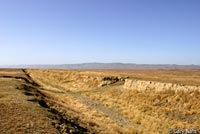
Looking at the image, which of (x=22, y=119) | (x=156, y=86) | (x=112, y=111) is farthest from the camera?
(x=156, y=86)

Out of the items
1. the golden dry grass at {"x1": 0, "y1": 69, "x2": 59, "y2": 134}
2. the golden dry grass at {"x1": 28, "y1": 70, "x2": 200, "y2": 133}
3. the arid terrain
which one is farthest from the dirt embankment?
the golden dry grass at {"x1": 0, "y1": 69, "x2": 59, "y2": 134}

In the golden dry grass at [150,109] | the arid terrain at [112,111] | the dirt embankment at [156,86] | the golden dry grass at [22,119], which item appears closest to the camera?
the golden dry grass at [22,119]

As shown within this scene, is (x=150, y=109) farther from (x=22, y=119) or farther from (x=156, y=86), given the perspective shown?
(x=22, y=119)

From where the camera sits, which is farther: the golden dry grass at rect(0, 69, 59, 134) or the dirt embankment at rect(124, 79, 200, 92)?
the dirt embankment at rect(124, 79, 200, 92)

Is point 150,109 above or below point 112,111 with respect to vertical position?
above

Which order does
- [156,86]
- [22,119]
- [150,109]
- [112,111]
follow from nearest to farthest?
1. [22,119]
2. [150,109]
3. [112,111]
4. [156,86]

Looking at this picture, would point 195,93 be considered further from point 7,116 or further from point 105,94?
point 7,116

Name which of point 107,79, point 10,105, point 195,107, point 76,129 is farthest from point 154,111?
point 107,79

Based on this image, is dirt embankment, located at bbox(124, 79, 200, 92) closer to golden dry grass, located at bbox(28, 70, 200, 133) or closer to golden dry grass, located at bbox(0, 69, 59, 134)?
golden dry grass, located at bbox(28, 70, 200, 133)

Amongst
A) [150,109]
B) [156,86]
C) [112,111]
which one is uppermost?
[156,86]

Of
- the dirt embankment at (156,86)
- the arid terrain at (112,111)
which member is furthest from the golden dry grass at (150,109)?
the dirt embankment at (156,86)

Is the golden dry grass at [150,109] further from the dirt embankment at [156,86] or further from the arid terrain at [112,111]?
the dirt embankment at [156,86]

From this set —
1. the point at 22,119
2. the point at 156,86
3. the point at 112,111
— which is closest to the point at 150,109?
the point at 112,111

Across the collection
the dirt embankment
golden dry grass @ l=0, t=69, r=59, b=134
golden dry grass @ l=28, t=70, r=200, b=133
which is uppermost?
the dirt embankment
